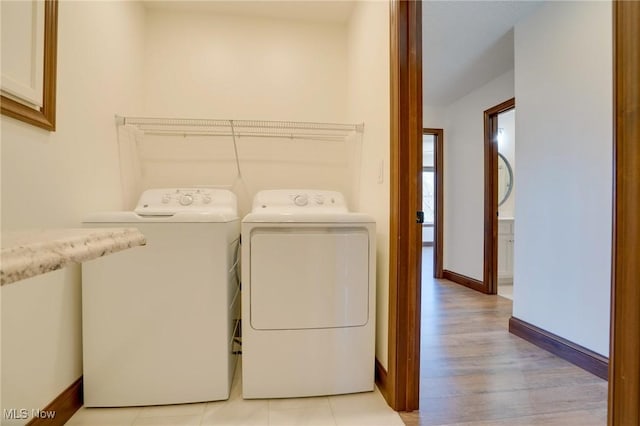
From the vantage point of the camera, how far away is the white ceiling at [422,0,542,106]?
2.05 meters

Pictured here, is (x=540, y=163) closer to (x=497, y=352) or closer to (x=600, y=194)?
(x=600, y=194)

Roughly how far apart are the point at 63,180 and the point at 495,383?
2364 millimetres

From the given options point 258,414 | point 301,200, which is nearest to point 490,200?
point 301,200

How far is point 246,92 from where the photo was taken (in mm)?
2215

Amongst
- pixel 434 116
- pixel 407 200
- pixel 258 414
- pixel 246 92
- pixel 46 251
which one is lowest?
pixel 258 414

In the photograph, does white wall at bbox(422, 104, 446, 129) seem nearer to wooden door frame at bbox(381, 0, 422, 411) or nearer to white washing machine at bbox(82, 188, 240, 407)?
wooden door frame at bbox(381, 0, 422, 411)

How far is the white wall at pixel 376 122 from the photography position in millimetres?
1477

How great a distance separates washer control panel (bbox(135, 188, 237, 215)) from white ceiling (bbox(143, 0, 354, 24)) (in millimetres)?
1365

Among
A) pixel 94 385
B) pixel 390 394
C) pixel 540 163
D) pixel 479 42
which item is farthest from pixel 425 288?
pixel 94 385

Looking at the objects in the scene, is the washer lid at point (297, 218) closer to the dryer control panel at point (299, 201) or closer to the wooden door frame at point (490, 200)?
the dryer control panel at point (299, 201)

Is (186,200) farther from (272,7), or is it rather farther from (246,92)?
(272,7)

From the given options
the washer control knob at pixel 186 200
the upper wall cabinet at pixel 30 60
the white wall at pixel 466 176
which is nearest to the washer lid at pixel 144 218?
the upper wall cabinet at pixel 30 60

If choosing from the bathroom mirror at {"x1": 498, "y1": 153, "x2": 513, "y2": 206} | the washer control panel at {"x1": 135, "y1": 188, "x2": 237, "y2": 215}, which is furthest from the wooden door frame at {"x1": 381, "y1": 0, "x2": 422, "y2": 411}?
the bathroom mirror at {"x1": 498, "y1": 153, "x2": 513, "y2": 206}

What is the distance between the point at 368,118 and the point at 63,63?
1.54m
